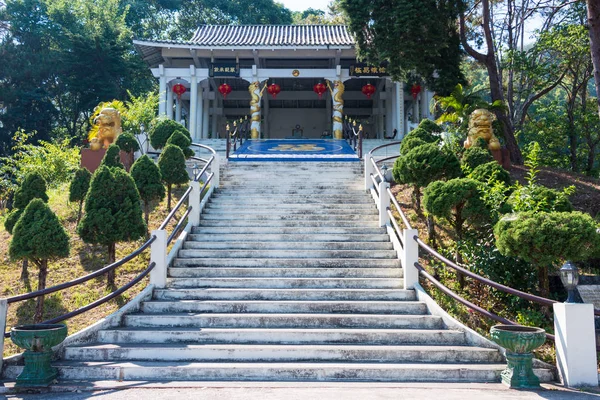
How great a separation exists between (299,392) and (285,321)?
165 centimetres

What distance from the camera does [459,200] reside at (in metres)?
8.04

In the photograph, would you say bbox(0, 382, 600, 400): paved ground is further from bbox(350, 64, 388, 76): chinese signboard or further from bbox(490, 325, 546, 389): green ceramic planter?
bbox(350, 64, 388, 76): chinese signboard

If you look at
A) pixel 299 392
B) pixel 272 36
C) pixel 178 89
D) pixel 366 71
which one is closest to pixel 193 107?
pixel 178 89

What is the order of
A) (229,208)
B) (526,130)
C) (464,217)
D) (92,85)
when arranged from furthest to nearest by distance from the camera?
1. (92,85)
2. (526,130)
3. (229,208)
4. (464,217)

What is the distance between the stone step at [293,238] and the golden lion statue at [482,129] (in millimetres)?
4342

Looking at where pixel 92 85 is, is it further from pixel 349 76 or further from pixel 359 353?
pixel 359 353

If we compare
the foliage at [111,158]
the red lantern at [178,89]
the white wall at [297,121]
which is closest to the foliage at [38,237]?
the foliage at [111,158]

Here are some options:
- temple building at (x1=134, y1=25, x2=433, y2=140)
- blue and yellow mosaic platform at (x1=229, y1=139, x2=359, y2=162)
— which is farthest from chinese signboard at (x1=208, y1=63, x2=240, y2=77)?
blue and yellow mosaic platform at (x1=229, y1=139, x2=359, y2=162)

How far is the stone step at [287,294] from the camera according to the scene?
7.30 m

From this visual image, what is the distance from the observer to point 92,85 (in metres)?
26.4

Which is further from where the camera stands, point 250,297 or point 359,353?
point 250,297

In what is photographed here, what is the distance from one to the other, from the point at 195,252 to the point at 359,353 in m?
3.68

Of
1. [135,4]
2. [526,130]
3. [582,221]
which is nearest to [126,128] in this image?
[582,221]

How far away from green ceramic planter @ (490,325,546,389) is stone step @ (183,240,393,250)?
12.2 ft
